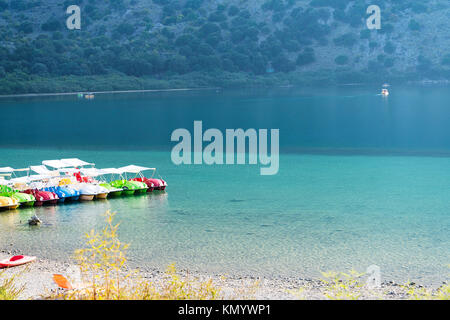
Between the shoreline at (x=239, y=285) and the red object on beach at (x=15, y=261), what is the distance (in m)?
0.19

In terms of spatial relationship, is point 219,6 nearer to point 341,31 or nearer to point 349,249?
point 341,31

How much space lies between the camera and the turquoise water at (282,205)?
785 inches

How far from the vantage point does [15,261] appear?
1798cm

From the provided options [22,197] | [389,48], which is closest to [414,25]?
[389,48]

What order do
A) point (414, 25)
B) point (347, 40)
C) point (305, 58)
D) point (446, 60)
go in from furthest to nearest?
1. point (347, 40)
2. point (414, 25)
3. point (305, 58)
4. point (446, 60)

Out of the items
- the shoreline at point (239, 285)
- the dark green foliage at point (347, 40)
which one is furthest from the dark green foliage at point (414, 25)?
the shoreline at point (239, 285)

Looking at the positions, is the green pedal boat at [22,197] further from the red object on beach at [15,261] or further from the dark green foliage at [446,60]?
the dark green foliage at [446,60]

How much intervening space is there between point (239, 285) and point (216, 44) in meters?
125

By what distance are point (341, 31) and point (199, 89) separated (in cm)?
3951

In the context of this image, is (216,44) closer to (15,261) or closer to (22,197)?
(22,197)

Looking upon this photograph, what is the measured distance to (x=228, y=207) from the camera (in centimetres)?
2747

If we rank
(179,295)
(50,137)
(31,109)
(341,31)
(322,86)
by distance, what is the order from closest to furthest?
(179,295) < (50,137) < (31,109) < (322,86) < (341,31)

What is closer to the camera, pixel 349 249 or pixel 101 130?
pixel 349 249

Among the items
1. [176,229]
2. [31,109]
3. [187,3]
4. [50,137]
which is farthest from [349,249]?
[187,3]
